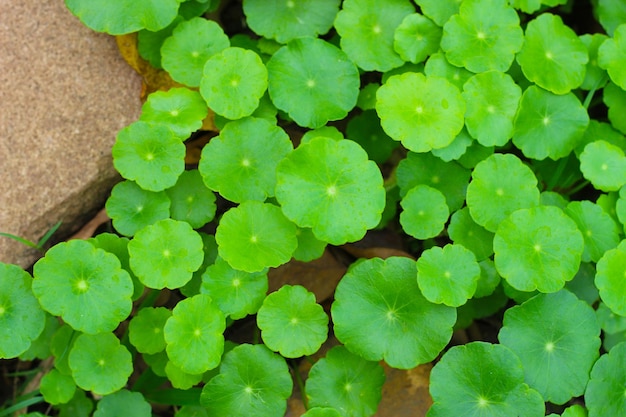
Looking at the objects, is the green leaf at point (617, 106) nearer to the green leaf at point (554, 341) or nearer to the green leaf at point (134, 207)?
the green leaf at point (554, 341)

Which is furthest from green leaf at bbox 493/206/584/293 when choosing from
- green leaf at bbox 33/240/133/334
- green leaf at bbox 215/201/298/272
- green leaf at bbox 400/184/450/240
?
green leaf at bbox 33/240/133/334

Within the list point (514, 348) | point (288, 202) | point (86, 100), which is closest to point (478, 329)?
point (514, 348)

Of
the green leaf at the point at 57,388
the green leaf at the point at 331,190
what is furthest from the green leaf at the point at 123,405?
the green leaf at the point at 331,190

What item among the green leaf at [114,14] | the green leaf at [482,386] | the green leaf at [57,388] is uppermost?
the green leaf at [114,14]

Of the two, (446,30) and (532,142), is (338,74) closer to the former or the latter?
(446,30)

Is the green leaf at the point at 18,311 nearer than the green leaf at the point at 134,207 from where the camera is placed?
Yes

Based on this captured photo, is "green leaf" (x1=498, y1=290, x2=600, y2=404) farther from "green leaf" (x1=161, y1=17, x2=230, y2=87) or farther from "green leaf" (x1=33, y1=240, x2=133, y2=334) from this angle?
"green leaf" (x1=161, y1=17, x2=230, y2=87)
